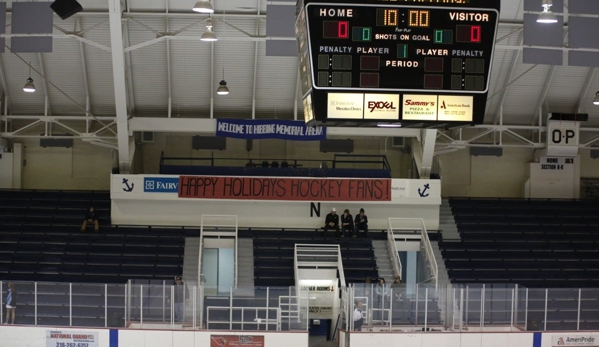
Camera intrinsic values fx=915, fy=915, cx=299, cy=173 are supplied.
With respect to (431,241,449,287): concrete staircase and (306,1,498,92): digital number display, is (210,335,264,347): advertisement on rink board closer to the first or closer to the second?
(431,241,449,287): concrete staircase

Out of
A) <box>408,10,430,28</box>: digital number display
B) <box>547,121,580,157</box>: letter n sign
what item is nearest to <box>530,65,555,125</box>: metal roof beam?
<box>547,121,580,157</box>: letter n sign

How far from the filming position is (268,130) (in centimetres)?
3297

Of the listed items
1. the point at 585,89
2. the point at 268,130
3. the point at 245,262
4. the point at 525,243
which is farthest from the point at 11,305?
the point at 585,89

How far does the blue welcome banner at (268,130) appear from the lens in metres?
32.8

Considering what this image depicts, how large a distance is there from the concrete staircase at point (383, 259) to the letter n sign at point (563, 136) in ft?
24.8

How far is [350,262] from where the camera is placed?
102ft

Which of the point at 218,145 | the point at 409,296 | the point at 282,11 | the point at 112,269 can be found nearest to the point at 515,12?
the point at 282,11

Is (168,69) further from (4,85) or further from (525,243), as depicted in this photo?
(525,243)

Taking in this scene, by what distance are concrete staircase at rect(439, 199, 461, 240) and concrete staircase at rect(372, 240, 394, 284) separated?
8.25ft

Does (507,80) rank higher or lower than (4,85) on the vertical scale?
higher

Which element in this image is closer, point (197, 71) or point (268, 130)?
point (197, 71)

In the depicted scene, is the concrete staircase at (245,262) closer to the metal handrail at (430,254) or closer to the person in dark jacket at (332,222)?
the person in dark jacket at (332,222)

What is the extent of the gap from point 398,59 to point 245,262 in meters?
16.7

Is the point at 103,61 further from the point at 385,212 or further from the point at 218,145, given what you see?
the point at 385,212
